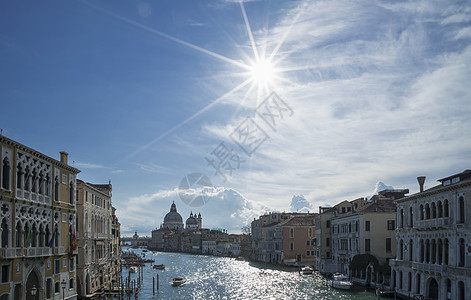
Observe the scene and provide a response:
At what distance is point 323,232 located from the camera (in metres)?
61.7

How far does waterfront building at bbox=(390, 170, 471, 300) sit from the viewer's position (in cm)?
2898

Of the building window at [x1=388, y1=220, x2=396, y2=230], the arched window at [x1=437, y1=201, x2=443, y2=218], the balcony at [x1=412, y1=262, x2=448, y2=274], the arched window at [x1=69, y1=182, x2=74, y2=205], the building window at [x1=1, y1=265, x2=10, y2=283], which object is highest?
the arched window at [x1=69, y1=182, x2=74, y2=205]

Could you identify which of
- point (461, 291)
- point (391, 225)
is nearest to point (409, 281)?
point (461, 291)

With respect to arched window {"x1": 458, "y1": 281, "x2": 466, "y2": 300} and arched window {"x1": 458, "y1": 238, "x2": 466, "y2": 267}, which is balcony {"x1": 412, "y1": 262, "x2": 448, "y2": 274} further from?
arched window {"x1": 458, "y1": 281, "x2": 466, "y2": 300}

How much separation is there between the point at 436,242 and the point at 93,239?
85.9 feet

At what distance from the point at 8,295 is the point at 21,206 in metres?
4.46

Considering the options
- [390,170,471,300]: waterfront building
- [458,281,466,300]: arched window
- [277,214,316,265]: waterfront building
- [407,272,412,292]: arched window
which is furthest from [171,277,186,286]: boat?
[458,281,466,300]: arched window

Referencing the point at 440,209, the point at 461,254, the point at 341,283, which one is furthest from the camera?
the point at 341,283

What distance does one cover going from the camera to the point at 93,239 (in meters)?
39.8

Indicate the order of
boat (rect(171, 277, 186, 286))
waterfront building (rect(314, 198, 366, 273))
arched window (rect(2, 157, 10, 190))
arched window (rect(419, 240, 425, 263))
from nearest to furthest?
arched window (rect(2, 157, 10, 190)), arched window (rect(419, 240, 425, 263)), boat (rect(171, 277, 186, 286)), waterfront building (rect(314, 198, 366, 273))

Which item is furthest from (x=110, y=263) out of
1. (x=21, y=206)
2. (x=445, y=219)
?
(x=445, y=219)

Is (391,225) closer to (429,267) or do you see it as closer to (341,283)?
(341,283)

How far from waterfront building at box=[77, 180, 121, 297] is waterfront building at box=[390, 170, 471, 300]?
23.9 m

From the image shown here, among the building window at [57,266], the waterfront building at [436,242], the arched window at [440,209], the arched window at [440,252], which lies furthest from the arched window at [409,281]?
the building window at [57,266]
